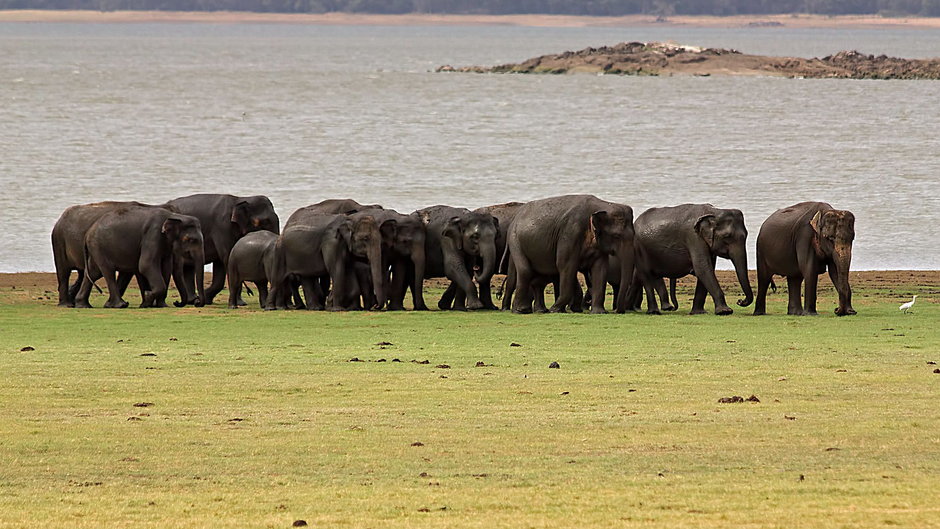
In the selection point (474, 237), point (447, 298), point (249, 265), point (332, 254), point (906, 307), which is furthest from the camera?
point (249, 265)

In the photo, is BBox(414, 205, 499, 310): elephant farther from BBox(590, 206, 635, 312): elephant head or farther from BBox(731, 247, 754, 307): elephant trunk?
BBox(731, 247, 754, 307): elephant trunk

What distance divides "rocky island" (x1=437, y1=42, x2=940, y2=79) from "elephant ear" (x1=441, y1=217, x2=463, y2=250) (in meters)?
136

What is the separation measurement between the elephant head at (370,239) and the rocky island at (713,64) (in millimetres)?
136765

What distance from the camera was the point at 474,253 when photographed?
26516 millimetres

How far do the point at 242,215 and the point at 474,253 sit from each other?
4987 mm

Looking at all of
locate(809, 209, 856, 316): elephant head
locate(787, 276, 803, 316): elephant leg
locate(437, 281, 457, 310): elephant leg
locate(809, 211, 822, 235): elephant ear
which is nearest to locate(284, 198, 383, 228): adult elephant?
locate(437, 281, 457, 310): elephant leg

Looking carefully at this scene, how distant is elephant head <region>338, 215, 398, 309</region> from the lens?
85.1 ft

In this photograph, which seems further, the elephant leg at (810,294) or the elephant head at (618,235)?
the elephant head at (618,235)

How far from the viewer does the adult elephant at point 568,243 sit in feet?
82.7

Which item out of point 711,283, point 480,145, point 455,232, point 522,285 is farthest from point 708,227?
point 480,145

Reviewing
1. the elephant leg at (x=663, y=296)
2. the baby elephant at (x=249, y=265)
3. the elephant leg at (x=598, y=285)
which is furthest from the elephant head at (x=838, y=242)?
the baby elephant at (x=249, y=265)

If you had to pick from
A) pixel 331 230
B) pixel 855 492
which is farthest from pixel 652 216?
pixel 855 492

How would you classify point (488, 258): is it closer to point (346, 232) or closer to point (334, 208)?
point (346, 232)

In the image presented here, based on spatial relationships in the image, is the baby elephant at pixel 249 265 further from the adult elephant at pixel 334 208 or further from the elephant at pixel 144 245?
the adult elephant at pixel 334 208
